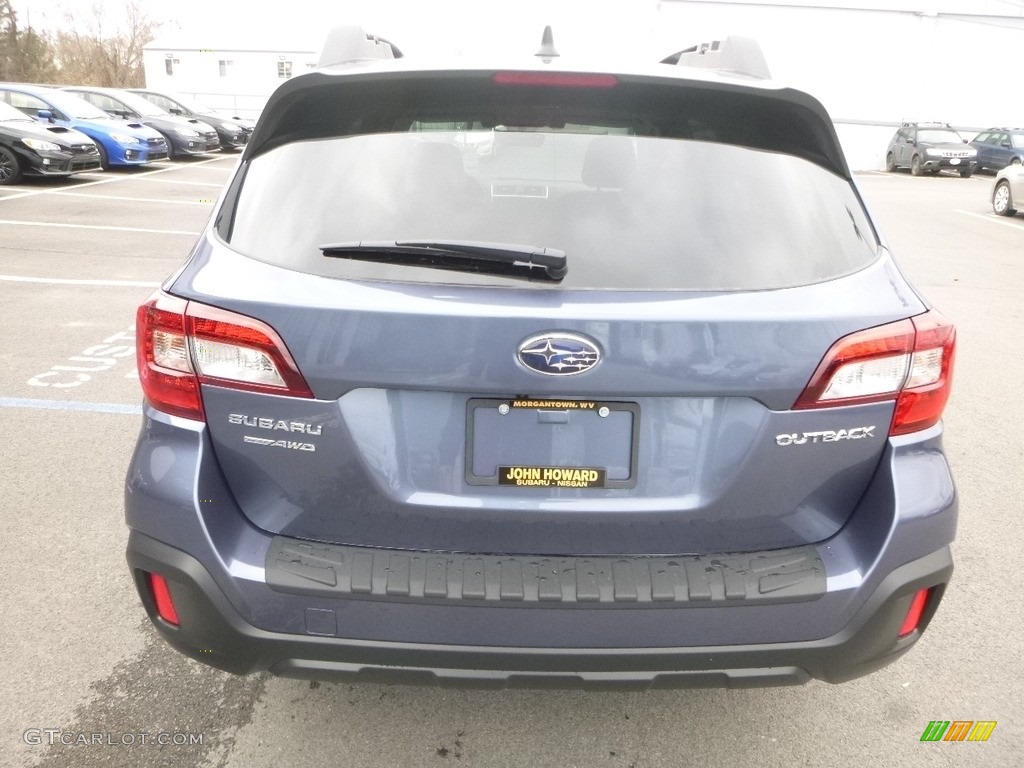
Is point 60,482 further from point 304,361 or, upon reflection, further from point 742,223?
point 742,223

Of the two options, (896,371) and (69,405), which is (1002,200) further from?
(896,371)

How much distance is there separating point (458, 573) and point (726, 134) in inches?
49.1


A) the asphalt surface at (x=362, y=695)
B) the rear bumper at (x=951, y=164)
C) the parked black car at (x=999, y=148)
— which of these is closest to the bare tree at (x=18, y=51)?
the rear bumper at (x=951, y=164)

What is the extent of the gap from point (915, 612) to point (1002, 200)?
17.9m

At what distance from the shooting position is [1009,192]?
1659cm

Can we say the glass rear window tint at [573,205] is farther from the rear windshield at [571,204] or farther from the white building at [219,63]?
the white building at [219,63]

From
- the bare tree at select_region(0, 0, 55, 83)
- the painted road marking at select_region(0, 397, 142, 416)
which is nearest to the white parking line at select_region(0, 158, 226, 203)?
the painted road marking at select_region(0, 397, 142, 416)

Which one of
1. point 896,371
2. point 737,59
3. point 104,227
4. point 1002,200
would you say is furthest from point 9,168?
point 1002,200

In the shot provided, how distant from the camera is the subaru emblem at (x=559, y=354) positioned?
179cm

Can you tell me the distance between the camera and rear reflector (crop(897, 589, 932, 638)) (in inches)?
80.7

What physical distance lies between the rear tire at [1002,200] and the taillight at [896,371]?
1731 cm

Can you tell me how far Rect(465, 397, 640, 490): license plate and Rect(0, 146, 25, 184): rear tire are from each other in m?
16.1

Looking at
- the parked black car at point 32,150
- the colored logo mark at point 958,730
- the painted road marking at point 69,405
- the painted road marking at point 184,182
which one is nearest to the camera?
the colored logo mark at point 958,730

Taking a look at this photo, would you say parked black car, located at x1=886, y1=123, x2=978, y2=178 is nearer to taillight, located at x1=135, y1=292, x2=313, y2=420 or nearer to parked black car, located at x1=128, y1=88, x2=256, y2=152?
parked black car, located at x1=128, y1=88, x2=256, y2=152
